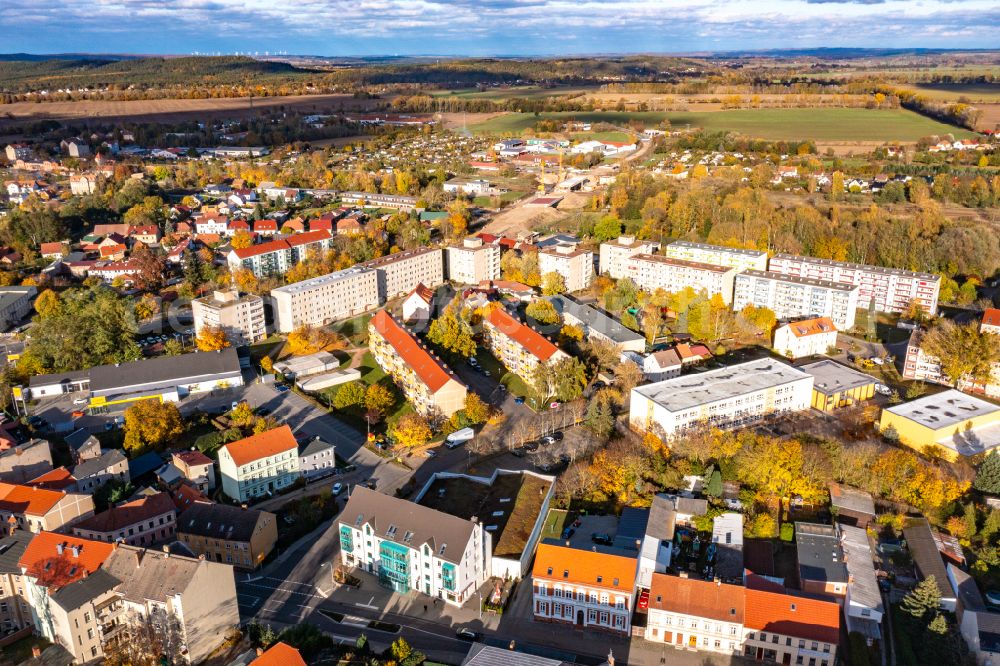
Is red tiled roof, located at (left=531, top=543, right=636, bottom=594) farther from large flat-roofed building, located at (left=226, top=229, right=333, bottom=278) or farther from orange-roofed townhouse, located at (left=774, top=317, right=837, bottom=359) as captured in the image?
large flat-roofed building, located at (left=226, top=229, right=333, bottom=278)

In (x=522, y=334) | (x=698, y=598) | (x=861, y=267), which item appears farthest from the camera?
(x=861, y=267)

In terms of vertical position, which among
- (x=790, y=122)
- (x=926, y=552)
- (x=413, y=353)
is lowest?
(x=926, y=552)

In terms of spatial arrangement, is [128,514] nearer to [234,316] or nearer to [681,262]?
[234,316]

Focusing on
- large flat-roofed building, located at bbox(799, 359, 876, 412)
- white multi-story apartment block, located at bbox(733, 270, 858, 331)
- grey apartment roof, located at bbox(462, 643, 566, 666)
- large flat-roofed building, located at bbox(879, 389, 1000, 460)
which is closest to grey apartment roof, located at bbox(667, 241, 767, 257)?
white multi-story apartment block, located at bbox(733, 270, 858, 331)

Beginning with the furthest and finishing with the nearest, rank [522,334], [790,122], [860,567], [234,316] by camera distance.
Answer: [790,122], [234,316], [522,334], [860,567]

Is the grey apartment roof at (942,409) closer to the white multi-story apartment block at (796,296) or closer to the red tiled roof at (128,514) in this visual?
the white multi-story apartment block at (796,296)

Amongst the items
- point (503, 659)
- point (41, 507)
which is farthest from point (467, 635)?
point (41, 507)

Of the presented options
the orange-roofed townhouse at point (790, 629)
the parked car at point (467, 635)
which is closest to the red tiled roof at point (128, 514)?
the parked car at point (467, 635)
